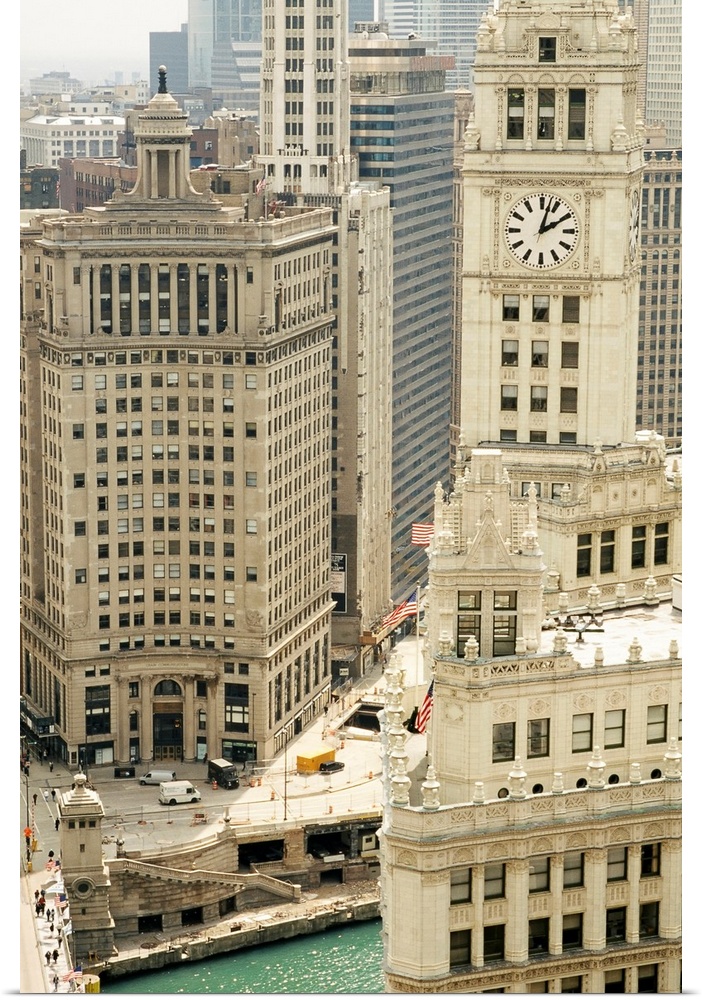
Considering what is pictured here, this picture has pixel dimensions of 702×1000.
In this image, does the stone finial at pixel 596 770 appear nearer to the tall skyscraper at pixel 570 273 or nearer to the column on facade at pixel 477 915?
the column on facade at pixel 477 915

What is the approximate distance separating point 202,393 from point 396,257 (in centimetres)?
3188

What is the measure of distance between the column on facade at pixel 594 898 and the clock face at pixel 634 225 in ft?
56.4

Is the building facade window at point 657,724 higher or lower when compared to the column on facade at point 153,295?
lower

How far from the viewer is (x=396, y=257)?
124375mm

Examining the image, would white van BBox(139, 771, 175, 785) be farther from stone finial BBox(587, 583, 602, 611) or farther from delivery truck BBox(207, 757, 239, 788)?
stone finial BBox(587, 583, 602, 611)

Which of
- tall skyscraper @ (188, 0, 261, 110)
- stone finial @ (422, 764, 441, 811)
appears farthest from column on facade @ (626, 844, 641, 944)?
tall skyscraper @ (188, 0, 261, 110)

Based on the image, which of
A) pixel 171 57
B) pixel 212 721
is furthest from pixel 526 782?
pixel 212 721

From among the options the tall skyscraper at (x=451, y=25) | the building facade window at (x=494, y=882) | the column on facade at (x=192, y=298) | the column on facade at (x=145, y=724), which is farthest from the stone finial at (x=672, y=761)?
the tall skyscraper at (x=451, y=25)

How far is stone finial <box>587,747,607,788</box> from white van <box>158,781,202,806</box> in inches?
1812

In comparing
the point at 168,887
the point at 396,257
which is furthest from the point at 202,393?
the point at 396,257

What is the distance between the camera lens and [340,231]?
4227 inches

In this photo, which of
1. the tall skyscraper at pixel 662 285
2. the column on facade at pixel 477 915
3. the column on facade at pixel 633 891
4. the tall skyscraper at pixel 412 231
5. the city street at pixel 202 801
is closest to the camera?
the column on facade at pixel 477 915

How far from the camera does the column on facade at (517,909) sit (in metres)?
47.4

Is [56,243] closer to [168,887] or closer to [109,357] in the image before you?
[109,357]
